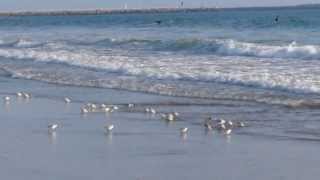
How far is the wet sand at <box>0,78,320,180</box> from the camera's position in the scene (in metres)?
10.3

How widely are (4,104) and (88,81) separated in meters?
5.20

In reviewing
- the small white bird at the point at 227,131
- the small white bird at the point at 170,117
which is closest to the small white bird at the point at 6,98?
the small white bird at the point at 170,117

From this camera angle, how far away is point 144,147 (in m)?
12.0

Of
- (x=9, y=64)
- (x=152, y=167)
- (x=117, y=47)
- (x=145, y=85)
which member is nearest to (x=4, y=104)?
(x=145, y=85)

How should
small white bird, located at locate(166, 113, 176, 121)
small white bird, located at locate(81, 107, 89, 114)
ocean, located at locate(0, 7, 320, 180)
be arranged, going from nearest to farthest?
ocean, located at locate(0, 7, 320, 180)
small white bird, located at locate(166, 113, 176, 121)
small white bird, located at locate(81, 107, 89, 114)

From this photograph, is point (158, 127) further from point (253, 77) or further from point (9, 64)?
point (9, 64)

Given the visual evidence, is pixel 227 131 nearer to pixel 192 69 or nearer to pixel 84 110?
pixel 84 110

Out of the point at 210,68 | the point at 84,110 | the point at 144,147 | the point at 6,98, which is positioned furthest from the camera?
the point at 210,68

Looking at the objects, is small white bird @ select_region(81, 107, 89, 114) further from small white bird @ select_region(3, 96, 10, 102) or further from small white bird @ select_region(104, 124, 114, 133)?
small white bird @ select_region(3, 96, 10, 102)

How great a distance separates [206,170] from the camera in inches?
412

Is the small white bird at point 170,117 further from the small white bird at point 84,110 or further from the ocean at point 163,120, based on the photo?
the small white bird at point 84,110

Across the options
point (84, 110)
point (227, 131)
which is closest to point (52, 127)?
point (227, 131)

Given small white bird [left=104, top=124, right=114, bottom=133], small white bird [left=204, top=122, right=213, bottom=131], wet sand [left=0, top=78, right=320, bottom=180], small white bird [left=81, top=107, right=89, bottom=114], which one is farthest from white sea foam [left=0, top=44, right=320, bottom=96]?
small white bird [left=104, top=124, right=114, bottom=133]

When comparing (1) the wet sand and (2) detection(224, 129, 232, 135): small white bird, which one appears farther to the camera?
(2) detection(224, 129, 232, 135): small white bird
